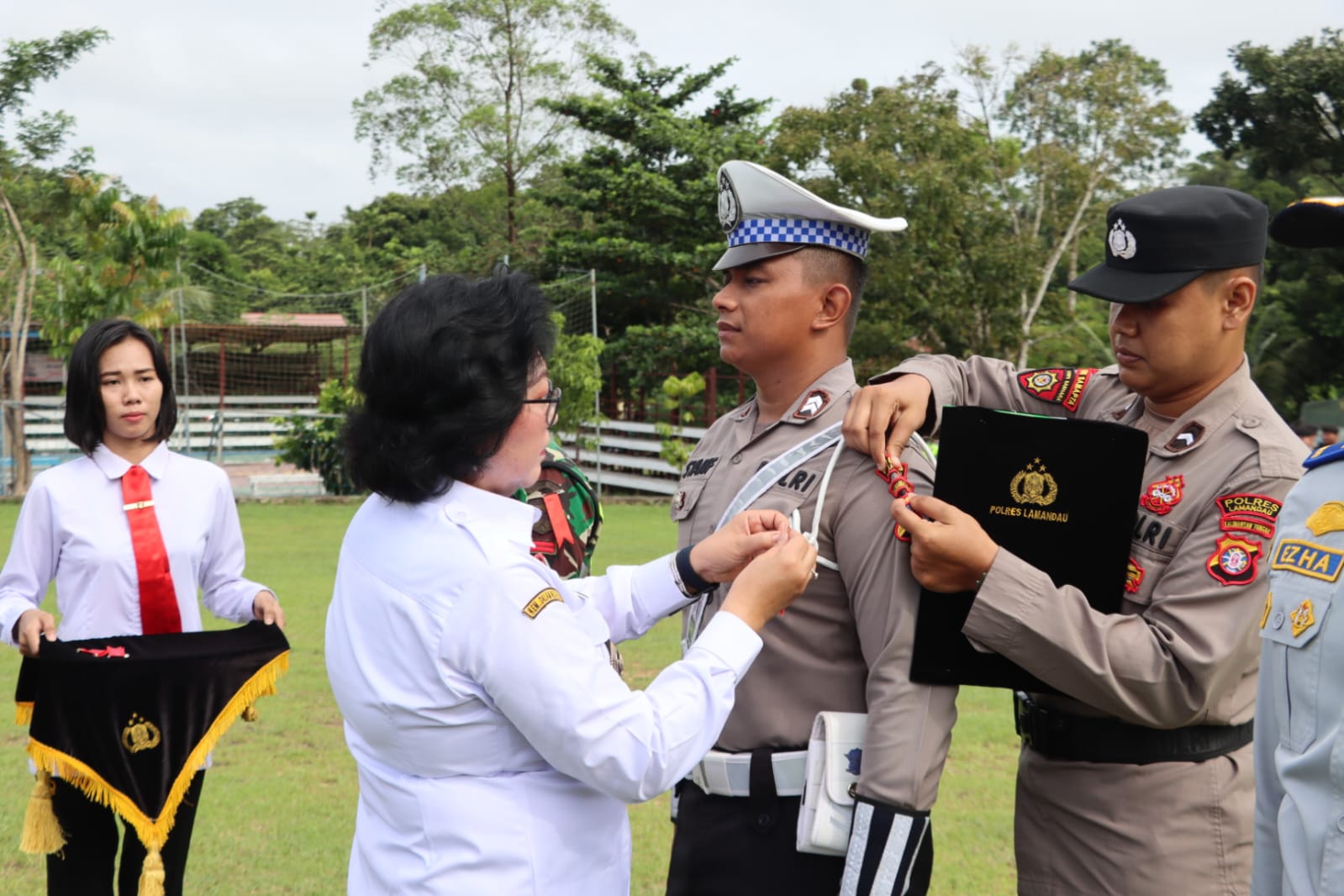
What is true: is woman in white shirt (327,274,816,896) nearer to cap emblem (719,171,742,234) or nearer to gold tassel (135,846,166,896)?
cap emblem (719,171,742,234)

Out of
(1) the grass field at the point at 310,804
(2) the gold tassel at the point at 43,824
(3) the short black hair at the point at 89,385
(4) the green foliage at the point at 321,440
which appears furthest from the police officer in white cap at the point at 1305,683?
(4) the green foliage at the point at 321,440

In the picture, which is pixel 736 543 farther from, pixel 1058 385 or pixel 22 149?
pixel 22 149

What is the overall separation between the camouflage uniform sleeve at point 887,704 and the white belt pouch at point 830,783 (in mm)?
39

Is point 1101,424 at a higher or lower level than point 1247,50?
lower

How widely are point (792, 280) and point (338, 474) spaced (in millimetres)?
16648

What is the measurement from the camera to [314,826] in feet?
14.8

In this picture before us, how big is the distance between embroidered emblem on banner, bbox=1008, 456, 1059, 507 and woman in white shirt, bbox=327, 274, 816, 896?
0.34 m

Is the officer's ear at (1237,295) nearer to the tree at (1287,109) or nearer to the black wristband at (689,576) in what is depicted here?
the black wristband at (689,576)

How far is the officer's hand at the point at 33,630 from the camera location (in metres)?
3.15

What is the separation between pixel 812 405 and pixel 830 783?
0.70m

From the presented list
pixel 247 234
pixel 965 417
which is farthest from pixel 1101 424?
pixel 247 234

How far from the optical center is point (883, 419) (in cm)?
203

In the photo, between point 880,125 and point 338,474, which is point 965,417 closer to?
point 338,474

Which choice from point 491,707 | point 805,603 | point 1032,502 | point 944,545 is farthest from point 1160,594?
point 491,707
